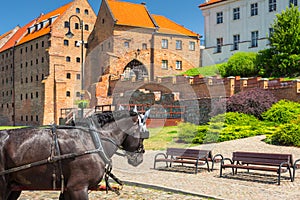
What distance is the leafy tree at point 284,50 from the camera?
33688 millimetres

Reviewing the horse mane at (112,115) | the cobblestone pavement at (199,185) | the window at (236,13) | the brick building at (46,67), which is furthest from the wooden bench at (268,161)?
the brick building at (46,67)

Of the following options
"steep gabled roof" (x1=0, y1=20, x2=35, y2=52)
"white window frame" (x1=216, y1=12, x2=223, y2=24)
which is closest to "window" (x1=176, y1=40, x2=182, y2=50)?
"white window frame" (x1=216, y1=12, x2=223, y2=24)

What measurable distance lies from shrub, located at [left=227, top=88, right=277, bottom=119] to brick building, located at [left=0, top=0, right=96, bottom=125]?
121 feet

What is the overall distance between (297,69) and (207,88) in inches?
296

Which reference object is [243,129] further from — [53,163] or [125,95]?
[125,95]

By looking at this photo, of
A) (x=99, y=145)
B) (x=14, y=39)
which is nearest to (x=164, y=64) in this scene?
(x=14, y=39)

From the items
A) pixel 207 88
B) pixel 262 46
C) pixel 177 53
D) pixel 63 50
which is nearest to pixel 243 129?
pixel 207 88

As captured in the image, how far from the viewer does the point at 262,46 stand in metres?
43.0

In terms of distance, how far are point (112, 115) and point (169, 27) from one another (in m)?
56.7

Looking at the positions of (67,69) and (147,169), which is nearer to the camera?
(147,169)

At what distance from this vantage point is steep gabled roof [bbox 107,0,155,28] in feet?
192

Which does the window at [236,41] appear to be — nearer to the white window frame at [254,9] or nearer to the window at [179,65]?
the white window frame at [254,9]

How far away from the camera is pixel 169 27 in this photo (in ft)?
204

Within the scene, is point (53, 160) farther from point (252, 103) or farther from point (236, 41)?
point (236, 41)
